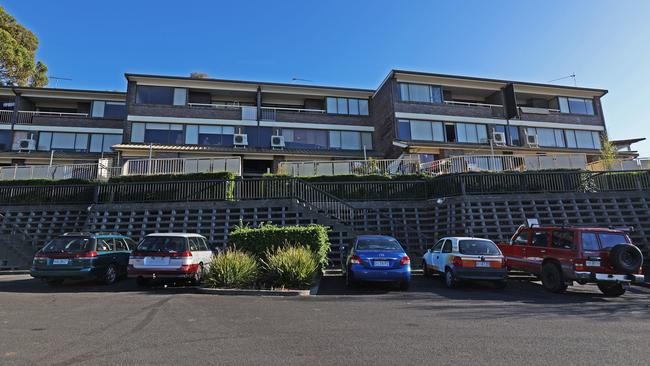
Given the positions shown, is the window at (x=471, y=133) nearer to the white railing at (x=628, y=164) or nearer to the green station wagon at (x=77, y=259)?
the white railing at (x=628, y=164)

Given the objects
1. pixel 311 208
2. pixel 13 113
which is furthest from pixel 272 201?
pixel 13 113

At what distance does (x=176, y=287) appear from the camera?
1101 centimetres

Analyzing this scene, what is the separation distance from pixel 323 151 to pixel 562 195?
51.6 ft

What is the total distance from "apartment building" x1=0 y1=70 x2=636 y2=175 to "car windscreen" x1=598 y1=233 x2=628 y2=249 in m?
17.0

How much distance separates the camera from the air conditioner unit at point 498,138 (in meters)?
29.3

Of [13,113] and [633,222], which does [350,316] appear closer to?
[633,222]

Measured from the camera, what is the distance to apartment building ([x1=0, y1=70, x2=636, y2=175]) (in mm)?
27438

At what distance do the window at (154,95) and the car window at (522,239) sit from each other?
2462 centimetres

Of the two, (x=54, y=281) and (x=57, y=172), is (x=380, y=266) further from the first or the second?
(x=57, y=172)

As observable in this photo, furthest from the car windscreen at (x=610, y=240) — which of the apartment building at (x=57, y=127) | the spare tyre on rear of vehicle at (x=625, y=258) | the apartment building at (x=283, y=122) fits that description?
the apartment building at (x=57, y=127)

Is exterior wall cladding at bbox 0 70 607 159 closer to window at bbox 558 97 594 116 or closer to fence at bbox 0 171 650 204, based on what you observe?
window at bbox 558 97 594 116

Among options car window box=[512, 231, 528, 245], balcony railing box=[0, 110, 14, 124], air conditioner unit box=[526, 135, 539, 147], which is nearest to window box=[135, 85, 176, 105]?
balcony railing box=[0, 110, 14, 124]

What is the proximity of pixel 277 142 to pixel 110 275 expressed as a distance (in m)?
17.8

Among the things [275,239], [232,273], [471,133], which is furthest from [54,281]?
[471,133]
